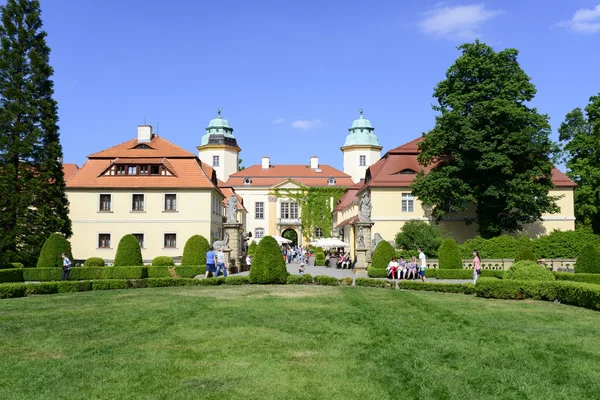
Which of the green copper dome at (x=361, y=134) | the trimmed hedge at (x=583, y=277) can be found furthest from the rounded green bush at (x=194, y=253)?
the green copper dome at (x=361, y=134)

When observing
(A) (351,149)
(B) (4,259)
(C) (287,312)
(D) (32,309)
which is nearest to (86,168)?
(B) (4,259)

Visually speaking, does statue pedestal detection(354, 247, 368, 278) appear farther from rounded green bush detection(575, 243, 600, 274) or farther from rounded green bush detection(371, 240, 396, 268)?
rounded green bush detection(575, 243, 600, 274)

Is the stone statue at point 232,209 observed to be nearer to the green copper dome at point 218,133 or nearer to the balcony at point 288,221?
the balcony at point 288,221

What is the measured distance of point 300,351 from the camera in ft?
30.4

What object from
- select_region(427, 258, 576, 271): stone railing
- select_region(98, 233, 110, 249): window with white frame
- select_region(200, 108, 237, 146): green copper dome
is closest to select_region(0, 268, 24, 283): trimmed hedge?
select_region(98, 233, 110, 249): window with white frame

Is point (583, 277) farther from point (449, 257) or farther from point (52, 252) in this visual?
point (52, 252)

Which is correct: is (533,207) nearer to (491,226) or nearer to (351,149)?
(491,226)

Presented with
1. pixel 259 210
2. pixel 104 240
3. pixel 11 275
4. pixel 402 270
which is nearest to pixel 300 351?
pixel 402 270

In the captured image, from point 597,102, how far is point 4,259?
39900 millimetres

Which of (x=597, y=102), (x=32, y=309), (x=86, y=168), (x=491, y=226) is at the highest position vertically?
(x=597, y=102)

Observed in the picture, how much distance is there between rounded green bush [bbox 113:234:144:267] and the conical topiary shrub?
832 inches

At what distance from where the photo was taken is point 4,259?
2861 cm

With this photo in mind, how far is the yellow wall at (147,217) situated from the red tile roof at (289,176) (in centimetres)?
3618

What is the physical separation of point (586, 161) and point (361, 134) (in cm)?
4512
